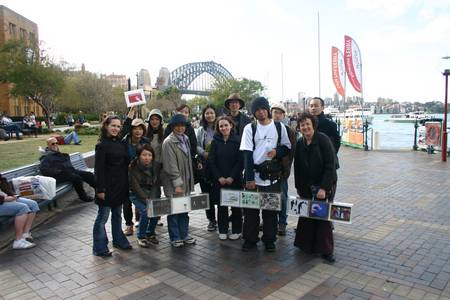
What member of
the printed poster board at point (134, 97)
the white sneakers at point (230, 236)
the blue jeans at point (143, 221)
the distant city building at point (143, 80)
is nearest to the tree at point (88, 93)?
the distant city building at point (143, 80)

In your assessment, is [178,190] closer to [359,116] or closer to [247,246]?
[247,246]

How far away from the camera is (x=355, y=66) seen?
2120cm

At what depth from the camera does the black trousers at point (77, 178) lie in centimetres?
691

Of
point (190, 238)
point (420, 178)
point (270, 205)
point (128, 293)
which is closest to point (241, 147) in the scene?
point (270, 205)

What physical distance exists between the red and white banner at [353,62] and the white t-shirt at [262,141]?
18268 mm

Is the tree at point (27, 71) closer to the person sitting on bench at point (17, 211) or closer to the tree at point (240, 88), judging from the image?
the person sitting on bench at point (17, 211)

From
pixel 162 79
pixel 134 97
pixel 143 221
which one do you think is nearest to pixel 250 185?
pixel 143 221

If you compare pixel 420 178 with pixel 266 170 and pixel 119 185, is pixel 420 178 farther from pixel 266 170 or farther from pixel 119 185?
pixel 119 185

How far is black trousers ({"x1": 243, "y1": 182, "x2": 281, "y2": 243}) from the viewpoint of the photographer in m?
4.58

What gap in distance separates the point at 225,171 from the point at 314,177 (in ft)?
3.85

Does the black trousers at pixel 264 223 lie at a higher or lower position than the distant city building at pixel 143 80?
lower

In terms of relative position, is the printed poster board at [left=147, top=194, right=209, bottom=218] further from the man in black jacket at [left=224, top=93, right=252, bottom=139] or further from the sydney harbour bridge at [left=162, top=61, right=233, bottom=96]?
the sydney harbour bridge at [left=162, top=61, right=233, bottom=96]

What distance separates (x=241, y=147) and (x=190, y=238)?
4.69 ft

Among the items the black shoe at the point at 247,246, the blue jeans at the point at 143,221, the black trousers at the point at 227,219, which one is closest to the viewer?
the black shoe at the point at 247,246
